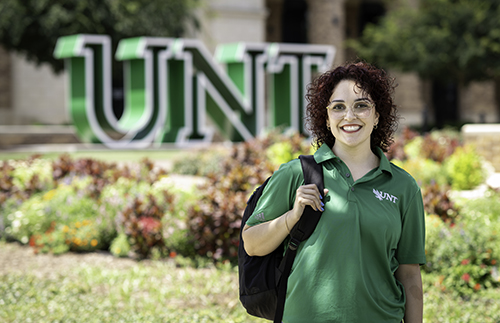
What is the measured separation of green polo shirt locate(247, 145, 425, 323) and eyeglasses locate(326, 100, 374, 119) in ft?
0.47

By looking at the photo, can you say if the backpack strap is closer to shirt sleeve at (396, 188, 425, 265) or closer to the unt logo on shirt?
the unt logo on shirt

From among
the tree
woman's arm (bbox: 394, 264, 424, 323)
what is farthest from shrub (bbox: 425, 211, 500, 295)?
the tree

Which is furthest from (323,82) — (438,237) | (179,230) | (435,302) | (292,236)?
(179,230)

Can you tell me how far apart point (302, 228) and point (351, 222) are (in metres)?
0.17

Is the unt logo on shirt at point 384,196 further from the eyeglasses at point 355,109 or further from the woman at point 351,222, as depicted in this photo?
the eyeglasses at point 355,109

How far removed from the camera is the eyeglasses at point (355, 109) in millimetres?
2041

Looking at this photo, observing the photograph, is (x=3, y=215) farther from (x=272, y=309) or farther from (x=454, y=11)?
(x=454, y=11)

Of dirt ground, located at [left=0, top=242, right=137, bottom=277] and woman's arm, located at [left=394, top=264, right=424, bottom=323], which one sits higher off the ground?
woman's arm, located at [left=394, top=264, right=424, bottom=323]

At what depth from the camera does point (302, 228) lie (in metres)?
1.96

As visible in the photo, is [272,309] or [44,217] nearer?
[272,309]

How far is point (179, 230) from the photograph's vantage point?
20.7ft

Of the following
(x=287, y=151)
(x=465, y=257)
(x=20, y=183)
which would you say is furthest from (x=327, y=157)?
(x=287, y=151)

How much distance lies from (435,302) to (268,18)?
3029 cm

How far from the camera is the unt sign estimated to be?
15.4 m
